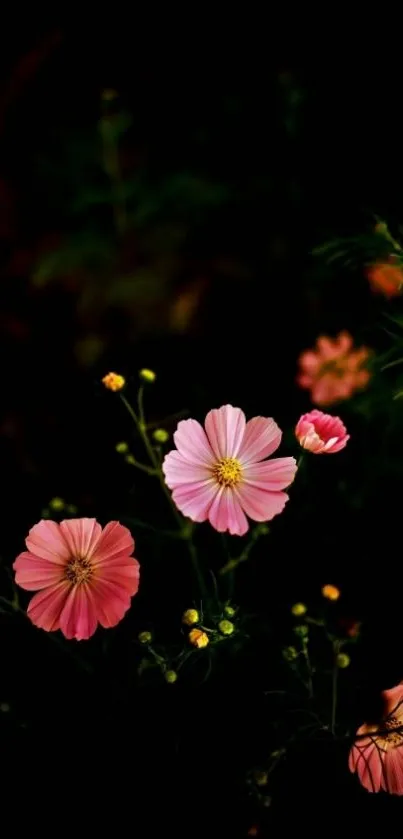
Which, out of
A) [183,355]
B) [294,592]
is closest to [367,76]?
[183,355]

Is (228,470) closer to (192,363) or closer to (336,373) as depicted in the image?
(336,373)

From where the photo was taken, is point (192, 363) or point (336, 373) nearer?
point (336, 373)

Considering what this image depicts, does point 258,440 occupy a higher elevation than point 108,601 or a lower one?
higher

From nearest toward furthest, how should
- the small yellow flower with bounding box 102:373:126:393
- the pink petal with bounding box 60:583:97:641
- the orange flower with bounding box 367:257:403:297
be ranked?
the pink petal with bounding box 60:583:97:641, the small yellow flower with bounding box 102:373:126:393, the orange flower with bounding box 367:257:403:297

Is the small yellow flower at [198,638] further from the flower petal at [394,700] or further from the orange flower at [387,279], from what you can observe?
the orange flower at [387,279]

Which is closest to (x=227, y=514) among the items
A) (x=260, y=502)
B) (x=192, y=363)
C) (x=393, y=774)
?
(x=260, y=502)

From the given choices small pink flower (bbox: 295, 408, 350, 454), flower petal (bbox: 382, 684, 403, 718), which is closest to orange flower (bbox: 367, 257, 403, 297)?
small pink flower (bbox: 295, 408, 350, 454)

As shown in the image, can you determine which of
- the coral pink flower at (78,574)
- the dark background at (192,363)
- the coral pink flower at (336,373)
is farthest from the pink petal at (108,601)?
the coral pink flower at (336,373)

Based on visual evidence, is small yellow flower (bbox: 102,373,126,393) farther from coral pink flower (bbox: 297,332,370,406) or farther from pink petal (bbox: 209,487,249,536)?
coral pink flower (bbox: 297,332,370,406)
